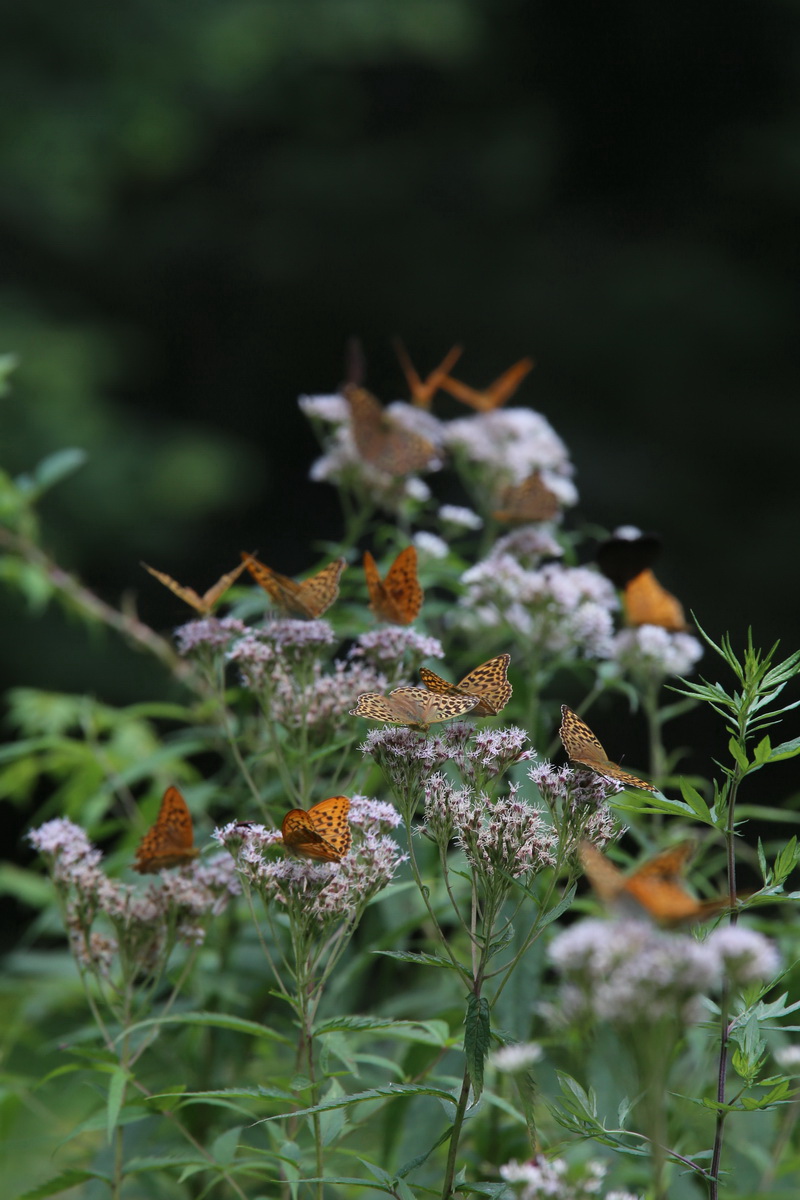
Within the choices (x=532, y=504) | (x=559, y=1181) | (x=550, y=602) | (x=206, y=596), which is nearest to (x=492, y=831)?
(x=559, y=1181)

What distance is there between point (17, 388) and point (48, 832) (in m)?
4.83

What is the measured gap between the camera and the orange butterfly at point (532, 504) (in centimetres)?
185

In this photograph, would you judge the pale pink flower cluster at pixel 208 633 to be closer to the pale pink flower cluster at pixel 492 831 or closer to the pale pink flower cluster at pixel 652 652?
the pale pink flower cluster at pixel 492 831

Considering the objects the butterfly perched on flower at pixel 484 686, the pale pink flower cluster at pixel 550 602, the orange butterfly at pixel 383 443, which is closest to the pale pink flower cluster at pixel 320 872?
the butterfly perched on flower at pixel 484 686

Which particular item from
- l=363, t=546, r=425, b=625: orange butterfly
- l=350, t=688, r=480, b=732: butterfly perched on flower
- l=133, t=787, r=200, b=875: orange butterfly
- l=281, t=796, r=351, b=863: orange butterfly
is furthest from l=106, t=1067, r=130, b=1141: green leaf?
l=363, t=546, r=425, b=625: orange butterfly

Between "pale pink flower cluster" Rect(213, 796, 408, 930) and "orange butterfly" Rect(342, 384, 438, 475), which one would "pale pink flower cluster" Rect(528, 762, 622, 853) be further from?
"orange butterfly" Rect(342, 384, 438, 475)

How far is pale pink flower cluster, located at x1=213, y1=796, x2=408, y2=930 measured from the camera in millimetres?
1073

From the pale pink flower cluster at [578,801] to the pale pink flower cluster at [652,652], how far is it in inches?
25.4

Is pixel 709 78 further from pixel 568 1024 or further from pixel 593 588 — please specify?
pixel 568 1024

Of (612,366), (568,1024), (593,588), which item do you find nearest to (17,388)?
(612,366)

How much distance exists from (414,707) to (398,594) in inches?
12.3

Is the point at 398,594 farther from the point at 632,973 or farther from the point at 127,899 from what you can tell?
the point at 632,973

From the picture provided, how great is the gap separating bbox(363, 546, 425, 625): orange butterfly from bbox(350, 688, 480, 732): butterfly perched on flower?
268 millimetres

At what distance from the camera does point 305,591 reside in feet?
4.56
